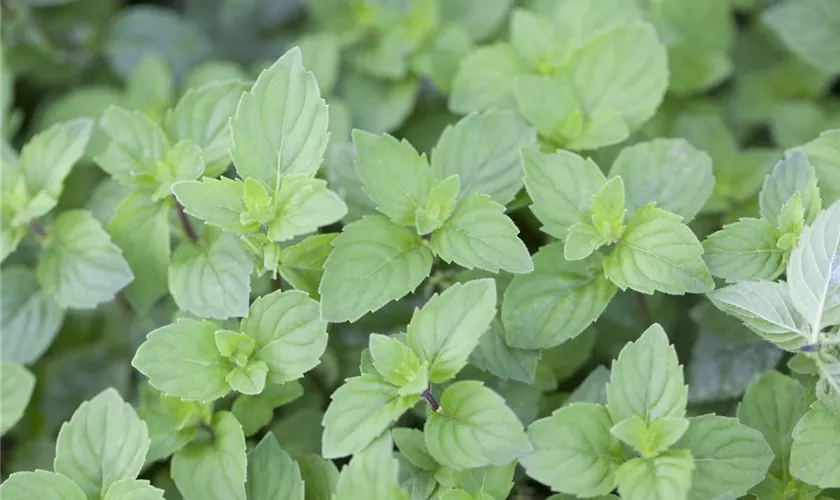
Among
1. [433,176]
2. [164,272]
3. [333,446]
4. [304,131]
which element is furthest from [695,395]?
[164,272]

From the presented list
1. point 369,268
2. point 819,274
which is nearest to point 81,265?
point 369,268

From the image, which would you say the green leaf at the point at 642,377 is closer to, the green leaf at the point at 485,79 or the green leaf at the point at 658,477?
the green leaf at the point at 658,477

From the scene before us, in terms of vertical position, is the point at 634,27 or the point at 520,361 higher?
the point at 634,27

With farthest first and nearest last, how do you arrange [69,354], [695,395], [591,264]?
[69,354] < [695,395] < [591,264]

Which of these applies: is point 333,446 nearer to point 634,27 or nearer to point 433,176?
point 433,176

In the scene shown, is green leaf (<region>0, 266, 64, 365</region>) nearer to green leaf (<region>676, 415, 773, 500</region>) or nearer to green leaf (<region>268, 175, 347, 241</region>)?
green leaf (<region>268, 175, 347, 241</region>)

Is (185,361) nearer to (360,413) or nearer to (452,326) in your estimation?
(360,413)
